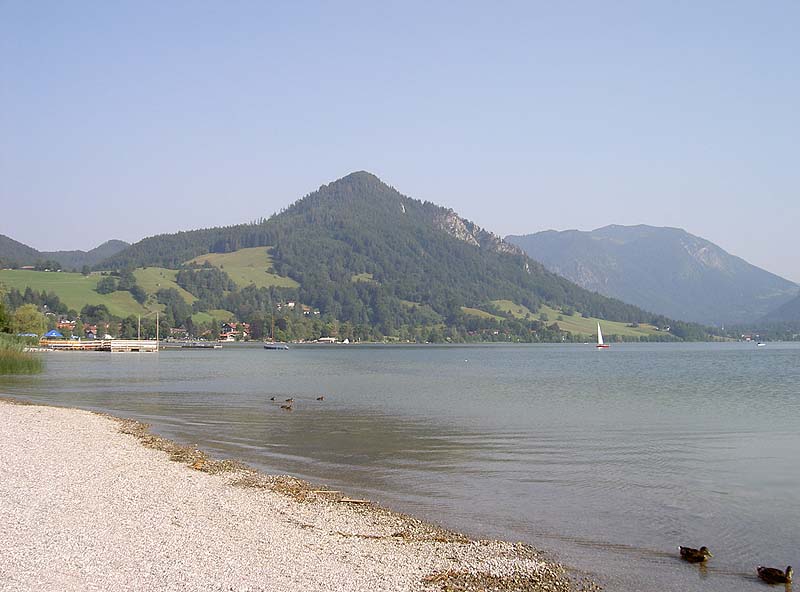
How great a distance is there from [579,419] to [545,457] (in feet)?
44.3

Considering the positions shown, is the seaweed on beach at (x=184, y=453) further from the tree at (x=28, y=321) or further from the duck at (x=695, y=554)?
the tree at (x=28, y=321)

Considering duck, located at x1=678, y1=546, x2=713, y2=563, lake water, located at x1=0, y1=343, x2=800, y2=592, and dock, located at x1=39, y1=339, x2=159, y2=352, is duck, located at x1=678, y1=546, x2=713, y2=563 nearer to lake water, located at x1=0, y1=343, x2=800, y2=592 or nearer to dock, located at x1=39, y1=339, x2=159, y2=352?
lake water, located at x1=0, y1=343, x2=800, y2=592

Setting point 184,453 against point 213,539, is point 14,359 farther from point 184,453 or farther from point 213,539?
point 213,539

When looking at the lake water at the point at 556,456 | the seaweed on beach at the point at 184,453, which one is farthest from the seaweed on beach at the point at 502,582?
the seaweed on beach at the point at 184,453

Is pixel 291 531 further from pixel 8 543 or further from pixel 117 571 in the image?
pixel 8 543

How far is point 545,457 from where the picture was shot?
26469 mm

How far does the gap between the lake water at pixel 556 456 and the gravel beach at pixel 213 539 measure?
1778mm

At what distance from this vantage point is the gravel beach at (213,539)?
11297 mm

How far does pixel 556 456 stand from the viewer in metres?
26.7

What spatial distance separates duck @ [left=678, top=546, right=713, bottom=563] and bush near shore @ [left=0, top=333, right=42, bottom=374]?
63835mm

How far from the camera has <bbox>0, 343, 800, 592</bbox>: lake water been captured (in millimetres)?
15781

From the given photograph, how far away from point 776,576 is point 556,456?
13470 millimetres

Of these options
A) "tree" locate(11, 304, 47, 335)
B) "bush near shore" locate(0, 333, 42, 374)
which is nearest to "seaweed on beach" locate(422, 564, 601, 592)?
"bush near shore" locate(0, 333, 42, 374)

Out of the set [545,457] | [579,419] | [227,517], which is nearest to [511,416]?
[579,419]
